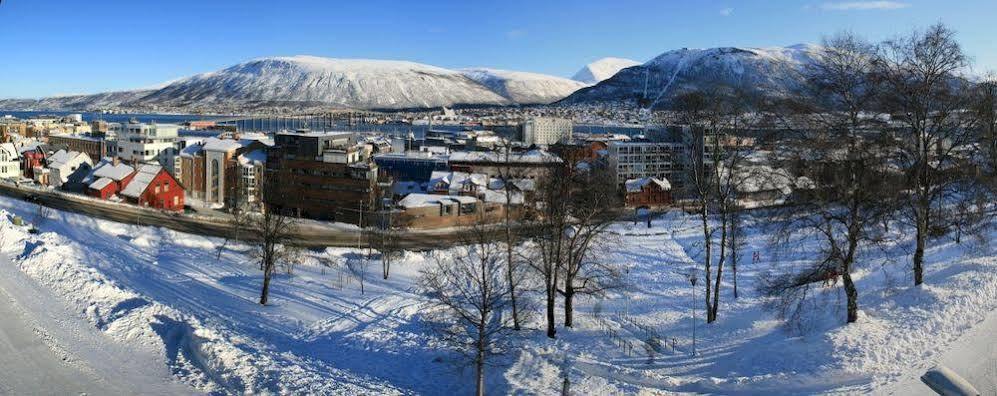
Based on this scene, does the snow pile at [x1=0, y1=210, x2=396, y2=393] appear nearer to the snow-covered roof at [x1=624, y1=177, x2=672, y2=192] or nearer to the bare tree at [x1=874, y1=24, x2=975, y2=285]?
the bare tree at [x1=874, y1=24, x2=975, y2=285]

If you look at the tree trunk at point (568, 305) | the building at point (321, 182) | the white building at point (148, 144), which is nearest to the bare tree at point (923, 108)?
the tree trunk at point (568, 305)

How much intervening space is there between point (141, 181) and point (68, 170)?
1271 centimetres

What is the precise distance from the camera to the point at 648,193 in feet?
181

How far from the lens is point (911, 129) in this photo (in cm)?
1342

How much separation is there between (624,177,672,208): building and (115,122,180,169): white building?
130ft

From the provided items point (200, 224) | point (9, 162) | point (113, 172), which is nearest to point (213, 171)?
point (113, 172)

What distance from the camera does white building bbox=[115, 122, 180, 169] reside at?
2413 inches

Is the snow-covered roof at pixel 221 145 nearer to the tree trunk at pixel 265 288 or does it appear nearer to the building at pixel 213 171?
the building at pixel 213 171

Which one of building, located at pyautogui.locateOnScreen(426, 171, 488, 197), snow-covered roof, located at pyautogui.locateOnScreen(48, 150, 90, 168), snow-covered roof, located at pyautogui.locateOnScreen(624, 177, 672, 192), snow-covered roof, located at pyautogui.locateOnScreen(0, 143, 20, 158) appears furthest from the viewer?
snow-covered roof, located at pyautogui.locateOnScreen(624, 177, 672, 192)

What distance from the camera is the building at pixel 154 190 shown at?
151 feet

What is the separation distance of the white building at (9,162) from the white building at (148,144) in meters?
7.78

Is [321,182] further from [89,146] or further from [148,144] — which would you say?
[89,146]

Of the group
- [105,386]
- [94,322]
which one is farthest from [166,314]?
[105,386]

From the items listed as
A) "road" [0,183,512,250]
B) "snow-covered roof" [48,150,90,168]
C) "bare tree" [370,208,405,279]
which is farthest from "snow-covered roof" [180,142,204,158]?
"bare tree" [370,208,405,279]
